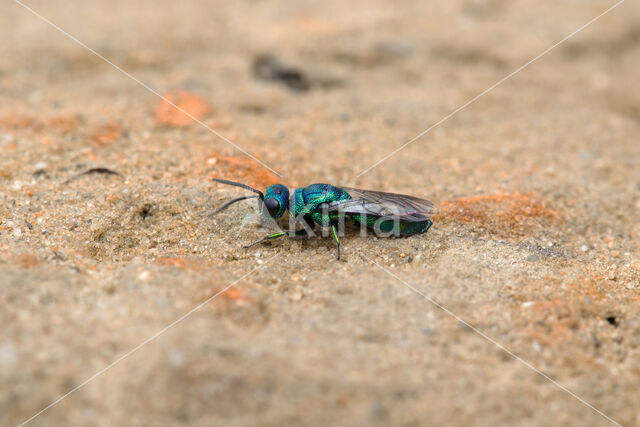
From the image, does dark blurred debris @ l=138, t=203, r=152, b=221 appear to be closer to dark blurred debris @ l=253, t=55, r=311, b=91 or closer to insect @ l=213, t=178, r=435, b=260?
insect @ l=213, t=178, r=435, b=260

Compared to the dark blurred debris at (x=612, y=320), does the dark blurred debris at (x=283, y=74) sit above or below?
above

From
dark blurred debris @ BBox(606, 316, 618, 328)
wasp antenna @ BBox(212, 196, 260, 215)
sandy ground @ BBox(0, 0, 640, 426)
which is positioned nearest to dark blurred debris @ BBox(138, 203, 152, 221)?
sandy ground @ BBox(0, 0, 640, 426)

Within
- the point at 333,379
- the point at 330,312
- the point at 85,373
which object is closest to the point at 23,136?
the point at 85,373

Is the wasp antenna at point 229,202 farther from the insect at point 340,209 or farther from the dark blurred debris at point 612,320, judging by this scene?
the dark blurred debris at point 612,320

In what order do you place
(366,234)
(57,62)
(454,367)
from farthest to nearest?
1. (57,62)
2. (366,234)
3. (454,367)

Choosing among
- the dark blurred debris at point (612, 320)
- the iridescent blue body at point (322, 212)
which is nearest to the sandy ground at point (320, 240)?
the dark blurred debris at point (612, 320)

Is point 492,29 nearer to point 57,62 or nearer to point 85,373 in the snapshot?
point 57,62
